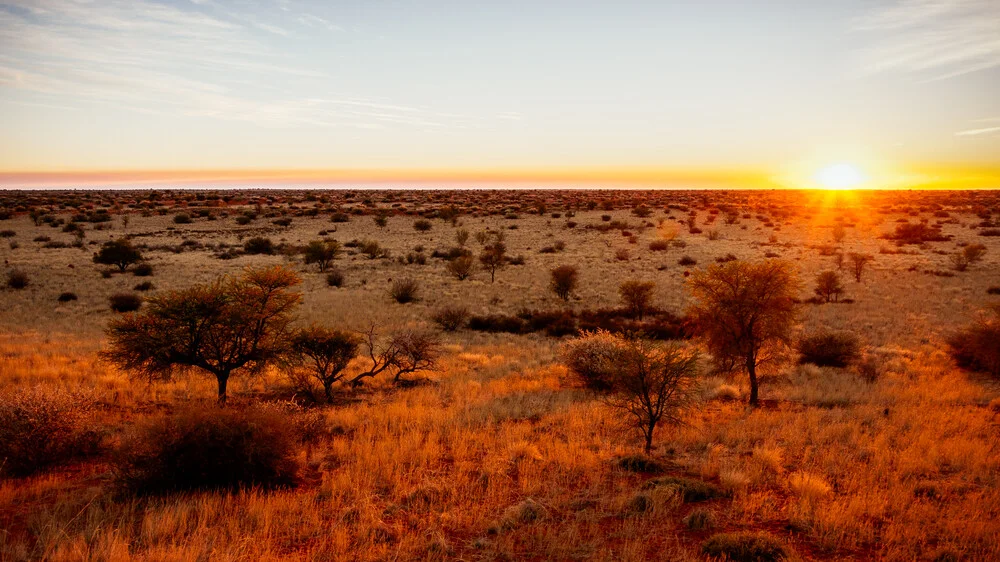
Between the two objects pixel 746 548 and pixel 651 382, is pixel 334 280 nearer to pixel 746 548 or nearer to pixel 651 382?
pixel 651 382

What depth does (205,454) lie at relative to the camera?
7.75 metres

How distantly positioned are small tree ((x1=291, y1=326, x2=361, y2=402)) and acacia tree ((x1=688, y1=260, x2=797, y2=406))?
954 cm

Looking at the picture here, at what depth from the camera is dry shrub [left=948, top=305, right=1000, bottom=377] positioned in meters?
15.1

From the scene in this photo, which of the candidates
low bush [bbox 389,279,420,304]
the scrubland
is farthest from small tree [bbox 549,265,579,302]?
low bush [bbox 389,279,420,304]

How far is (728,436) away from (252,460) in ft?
28.8

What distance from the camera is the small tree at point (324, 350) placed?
1325 centimetres

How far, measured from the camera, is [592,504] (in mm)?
7703

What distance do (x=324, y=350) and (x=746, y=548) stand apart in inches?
422

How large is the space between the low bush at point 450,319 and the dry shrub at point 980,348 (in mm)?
17529

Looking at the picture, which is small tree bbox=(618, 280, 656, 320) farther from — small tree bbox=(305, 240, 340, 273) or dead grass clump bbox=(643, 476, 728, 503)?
small tree bbox=(305, 240, 340, 273)

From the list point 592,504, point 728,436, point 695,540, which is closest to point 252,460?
point 592,504

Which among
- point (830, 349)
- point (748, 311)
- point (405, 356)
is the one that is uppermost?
point (748, 311)

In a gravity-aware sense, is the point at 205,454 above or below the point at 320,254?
below

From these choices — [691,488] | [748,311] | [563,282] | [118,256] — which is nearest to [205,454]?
[691,488]
